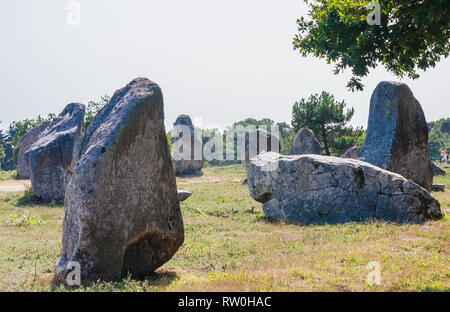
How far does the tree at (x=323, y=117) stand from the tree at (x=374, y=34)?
23.3 m

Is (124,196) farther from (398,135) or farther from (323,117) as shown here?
(323,117)

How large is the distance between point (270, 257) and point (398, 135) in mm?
10438

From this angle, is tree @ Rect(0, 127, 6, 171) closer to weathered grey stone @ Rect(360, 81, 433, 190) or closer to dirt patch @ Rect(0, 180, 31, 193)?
dirt patch @ Rect(0, 180, 31, 193)

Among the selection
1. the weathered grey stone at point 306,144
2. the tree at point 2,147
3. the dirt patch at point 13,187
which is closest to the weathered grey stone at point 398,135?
the weathered grey stone at point 306,144

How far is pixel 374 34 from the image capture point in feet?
31.7

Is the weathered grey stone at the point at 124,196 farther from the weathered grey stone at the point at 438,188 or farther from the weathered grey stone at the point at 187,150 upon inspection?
the weathered grey stone at the point at 187,150

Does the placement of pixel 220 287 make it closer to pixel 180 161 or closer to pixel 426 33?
pixel 426 33

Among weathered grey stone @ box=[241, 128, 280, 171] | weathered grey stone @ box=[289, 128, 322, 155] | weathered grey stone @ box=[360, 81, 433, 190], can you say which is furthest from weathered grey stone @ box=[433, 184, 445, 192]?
weathered grey stone @ box=[241, 128, 280, 171]

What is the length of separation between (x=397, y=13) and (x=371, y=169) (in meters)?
4.80

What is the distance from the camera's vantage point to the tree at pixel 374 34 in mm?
8406

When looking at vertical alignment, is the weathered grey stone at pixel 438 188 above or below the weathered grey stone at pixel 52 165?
below

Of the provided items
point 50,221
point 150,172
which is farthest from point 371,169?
point 50,221

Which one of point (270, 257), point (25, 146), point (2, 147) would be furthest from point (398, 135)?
point (2, 147)

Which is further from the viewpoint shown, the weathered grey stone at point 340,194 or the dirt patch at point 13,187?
the dirt patch at point 13,187
